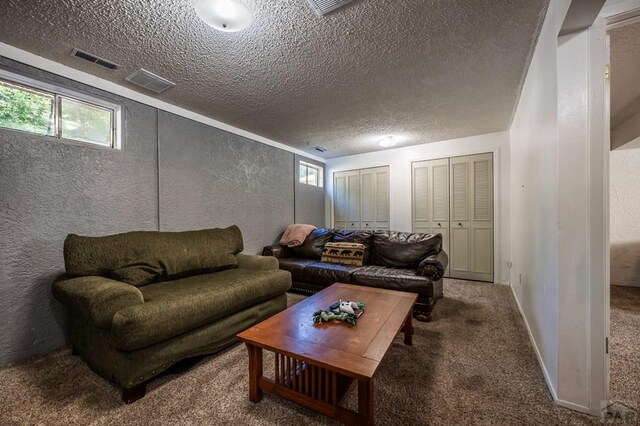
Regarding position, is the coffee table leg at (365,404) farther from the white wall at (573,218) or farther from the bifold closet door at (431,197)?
the bifold closet door at (431,197)

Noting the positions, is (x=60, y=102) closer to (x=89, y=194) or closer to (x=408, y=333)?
(x=89, y=194)

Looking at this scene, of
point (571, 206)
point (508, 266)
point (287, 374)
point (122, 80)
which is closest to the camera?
point (571, 206)

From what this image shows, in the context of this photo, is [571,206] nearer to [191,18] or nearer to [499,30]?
[499,30]

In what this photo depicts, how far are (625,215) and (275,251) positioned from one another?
4844mm

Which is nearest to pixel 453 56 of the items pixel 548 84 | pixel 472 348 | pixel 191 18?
pixel 548 84

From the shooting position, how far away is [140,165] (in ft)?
8.29

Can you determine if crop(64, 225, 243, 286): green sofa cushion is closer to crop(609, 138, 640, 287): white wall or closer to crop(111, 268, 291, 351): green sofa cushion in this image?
crop(111, 268, 291, 351): green sofa cushion

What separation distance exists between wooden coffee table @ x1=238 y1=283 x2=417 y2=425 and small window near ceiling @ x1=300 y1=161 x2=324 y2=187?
3444mm

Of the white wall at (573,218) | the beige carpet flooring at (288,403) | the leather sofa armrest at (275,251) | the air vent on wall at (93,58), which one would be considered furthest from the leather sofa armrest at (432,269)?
the air vent on wall at (93,58)

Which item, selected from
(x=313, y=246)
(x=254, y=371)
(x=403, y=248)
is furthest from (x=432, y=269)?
(x=254, y=371)

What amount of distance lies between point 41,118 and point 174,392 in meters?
2.28

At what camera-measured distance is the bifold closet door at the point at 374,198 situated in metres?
4.79

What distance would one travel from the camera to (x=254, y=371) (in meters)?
1.40

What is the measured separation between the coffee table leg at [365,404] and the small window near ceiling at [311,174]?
396 cm
